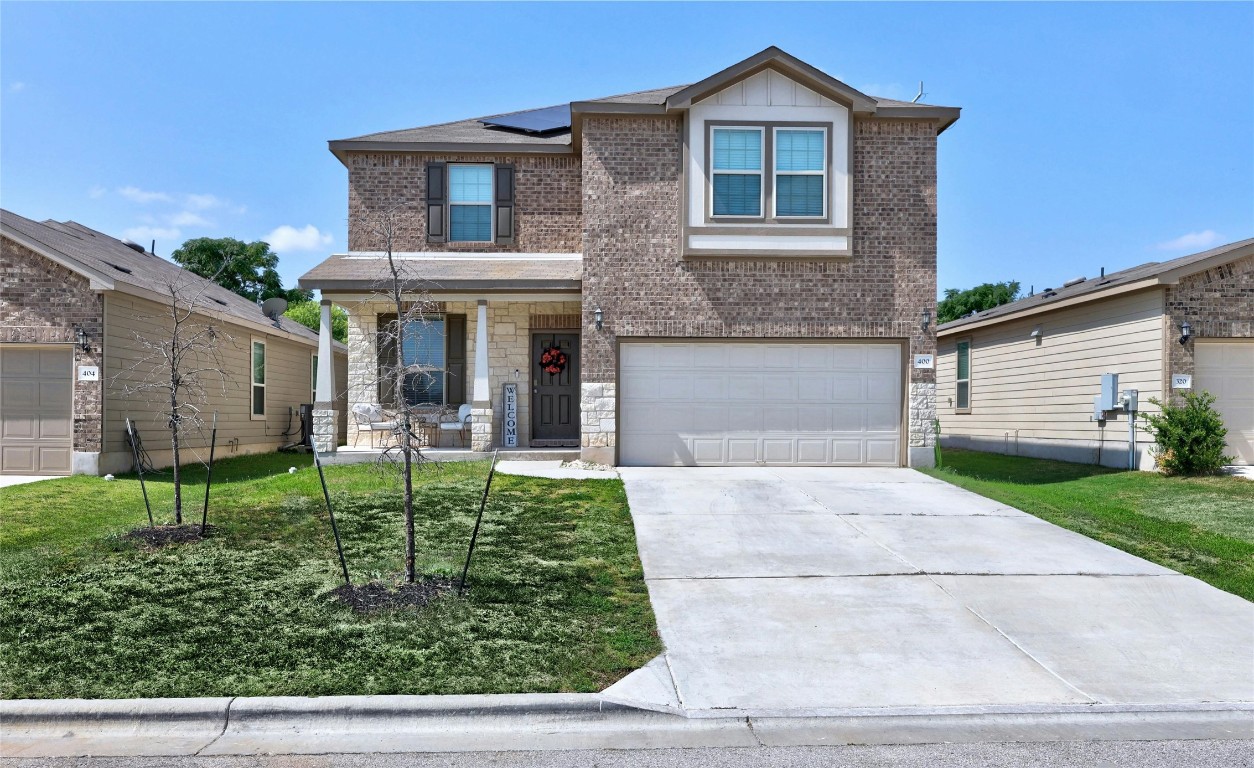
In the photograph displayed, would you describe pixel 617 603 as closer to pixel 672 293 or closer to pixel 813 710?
pixel 813 710

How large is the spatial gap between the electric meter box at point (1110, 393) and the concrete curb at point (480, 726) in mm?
12240

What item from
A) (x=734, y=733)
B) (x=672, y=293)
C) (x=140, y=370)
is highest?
(x=672, y=293)

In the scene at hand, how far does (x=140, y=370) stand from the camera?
15172mm

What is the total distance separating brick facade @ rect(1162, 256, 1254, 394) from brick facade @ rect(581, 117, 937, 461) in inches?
179

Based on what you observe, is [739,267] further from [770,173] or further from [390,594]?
[390,594]

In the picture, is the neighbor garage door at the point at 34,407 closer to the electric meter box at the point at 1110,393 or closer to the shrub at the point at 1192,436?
the shrub at the point at 1192,436

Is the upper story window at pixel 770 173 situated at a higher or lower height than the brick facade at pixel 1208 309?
higher

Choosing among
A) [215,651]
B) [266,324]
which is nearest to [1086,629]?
[215,651]

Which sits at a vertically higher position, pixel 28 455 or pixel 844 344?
pixel 844 344

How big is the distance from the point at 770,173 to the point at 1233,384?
360 inches

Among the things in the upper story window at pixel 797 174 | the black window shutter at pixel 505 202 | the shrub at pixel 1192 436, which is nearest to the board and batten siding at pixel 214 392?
the black window shutter at pixel 505 202

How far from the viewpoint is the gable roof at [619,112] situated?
534 inches

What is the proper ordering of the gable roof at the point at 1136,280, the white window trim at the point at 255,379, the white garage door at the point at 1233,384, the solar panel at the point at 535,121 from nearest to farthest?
the gable roof at the point at 1136,280 → the white garage door at the point at 1233,384 → the solar panel at the point at 535,121 → the white window trim at the point at 255,379

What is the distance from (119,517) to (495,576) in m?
5.67
